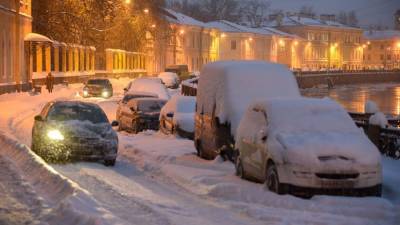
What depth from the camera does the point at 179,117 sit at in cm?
2328

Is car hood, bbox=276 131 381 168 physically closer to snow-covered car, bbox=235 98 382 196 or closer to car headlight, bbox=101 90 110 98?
snow-covered car, bbox=235 98 382 196

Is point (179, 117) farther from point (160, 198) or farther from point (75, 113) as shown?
point (160, 198)

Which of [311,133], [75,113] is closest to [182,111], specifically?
[75,113]

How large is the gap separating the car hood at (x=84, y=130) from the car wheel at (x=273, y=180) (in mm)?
5301

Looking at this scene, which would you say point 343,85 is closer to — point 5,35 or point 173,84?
point 173,84

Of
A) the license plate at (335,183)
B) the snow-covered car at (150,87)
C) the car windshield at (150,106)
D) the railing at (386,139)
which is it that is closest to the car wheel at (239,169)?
the license plate at (335,183)

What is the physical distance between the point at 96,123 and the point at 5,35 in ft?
102

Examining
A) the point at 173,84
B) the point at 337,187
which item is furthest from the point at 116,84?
the point at 337,187

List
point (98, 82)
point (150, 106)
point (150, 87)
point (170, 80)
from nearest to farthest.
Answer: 1. point (150, 106)
2. point (150, 87)
3. point (98, 82)
4. point (170, 80)

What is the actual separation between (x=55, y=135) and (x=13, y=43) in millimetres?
33460

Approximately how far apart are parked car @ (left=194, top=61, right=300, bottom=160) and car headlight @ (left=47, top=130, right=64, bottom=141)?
328 centimetres

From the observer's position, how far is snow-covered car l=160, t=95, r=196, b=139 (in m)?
22.9

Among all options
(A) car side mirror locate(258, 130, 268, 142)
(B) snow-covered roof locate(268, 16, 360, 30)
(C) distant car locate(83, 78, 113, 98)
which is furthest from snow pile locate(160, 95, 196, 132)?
(B) snow-covered roof locate(268, 16, 360, 30)

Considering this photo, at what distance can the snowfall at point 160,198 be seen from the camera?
9750 millimetres
